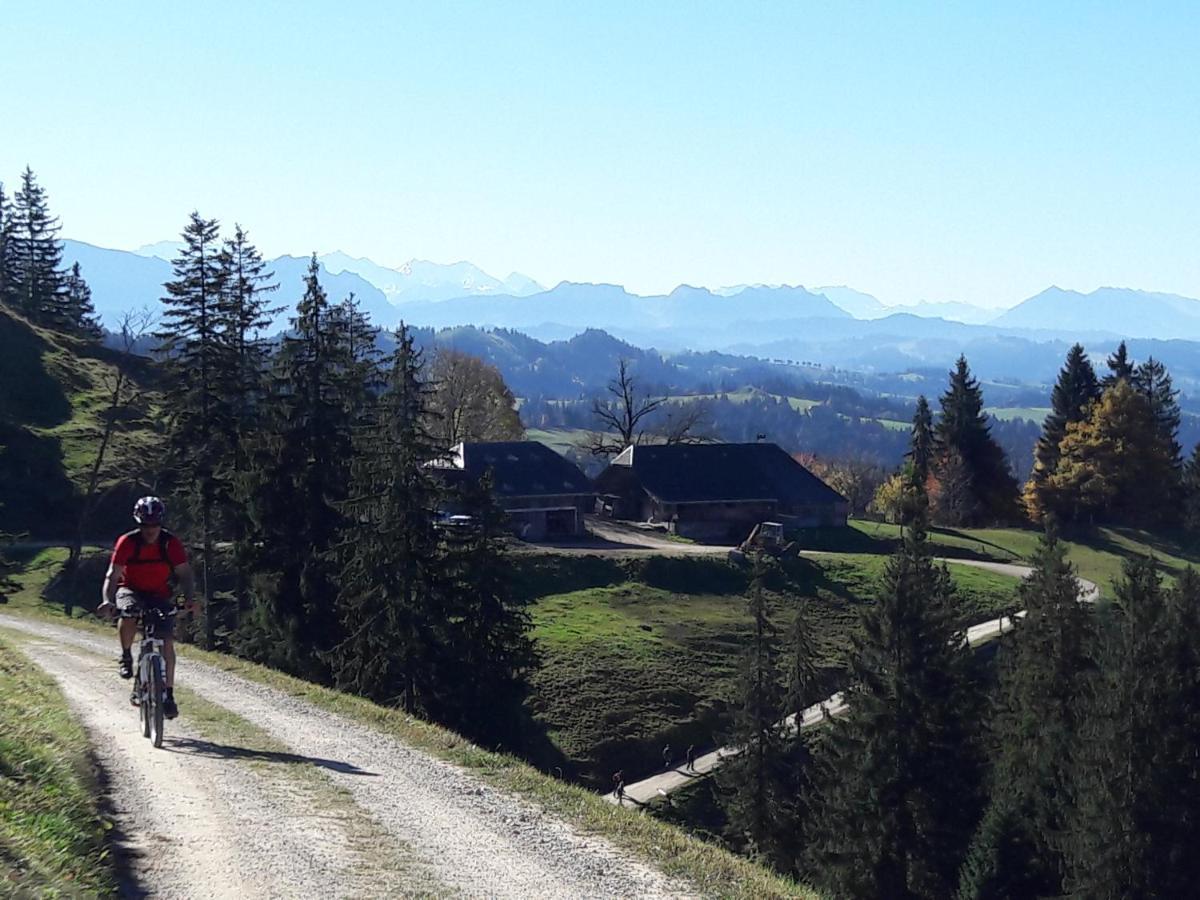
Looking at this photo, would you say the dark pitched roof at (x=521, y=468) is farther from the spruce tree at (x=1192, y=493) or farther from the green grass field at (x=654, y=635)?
the spruce tree at (x=1192, y=493)

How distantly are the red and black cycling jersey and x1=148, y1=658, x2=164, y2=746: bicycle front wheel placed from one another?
2.69 ft

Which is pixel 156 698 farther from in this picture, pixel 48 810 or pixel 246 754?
pixel 48 810

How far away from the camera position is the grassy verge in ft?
23.2

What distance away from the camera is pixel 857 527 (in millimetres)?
79438

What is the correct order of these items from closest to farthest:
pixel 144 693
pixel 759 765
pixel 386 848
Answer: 1. pixel 386 848
2. pixel 144 693
3. pixel 759 765

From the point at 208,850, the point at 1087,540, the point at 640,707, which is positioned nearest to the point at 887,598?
the point at 640,707

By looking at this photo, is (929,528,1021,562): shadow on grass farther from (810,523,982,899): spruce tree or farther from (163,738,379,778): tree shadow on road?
(163,738,379,778): tree shadow on road

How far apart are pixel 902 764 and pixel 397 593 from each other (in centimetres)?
1417

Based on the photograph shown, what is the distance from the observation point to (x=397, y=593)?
28578 mm

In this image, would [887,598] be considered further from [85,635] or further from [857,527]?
[857,527]

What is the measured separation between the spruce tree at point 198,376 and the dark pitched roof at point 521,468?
3185cm

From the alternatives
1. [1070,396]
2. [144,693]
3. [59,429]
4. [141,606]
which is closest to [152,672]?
[144,693]

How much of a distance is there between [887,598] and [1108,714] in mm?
6197

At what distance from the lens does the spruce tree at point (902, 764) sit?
95.1 ft
